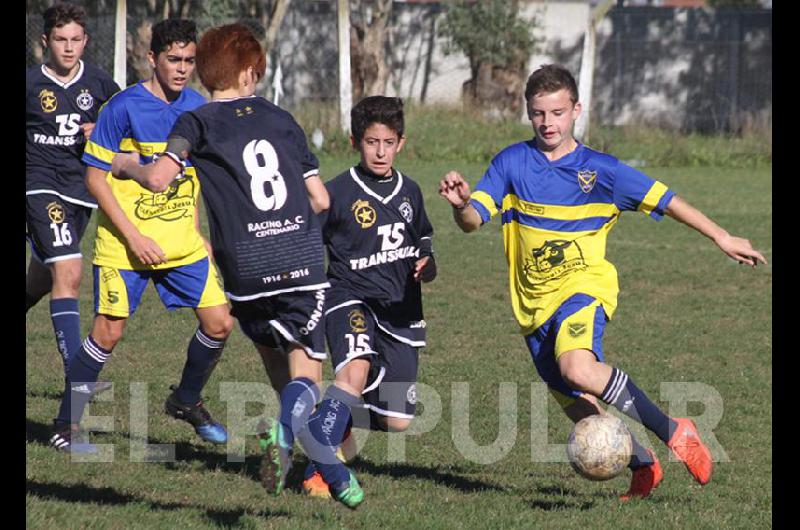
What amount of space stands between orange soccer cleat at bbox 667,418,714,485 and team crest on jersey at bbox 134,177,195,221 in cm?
274

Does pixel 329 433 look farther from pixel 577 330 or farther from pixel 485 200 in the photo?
pixel 485 200

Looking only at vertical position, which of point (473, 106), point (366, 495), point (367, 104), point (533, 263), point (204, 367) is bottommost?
point (366, 495)

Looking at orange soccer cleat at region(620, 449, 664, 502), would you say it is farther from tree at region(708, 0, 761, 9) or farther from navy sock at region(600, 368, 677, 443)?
tree at region(708, 0, 761, 9)

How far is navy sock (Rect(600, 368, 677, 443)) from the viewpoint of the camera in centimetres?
573

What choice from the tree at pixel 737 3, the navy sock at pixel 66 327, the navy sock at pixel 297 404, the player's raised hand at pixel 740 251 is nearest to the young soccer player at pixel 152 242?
the navy sock at pixel 66 327

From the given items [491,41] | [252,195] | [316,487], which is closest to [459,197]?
[252,195]

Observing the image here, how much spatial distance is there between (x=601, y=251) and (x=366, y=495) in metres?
1.58

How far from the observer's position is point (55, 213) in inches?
299

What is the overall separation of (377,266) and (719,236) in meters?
1.66

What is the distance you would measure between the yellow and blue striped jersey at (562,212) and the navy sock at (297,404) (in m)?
1.23

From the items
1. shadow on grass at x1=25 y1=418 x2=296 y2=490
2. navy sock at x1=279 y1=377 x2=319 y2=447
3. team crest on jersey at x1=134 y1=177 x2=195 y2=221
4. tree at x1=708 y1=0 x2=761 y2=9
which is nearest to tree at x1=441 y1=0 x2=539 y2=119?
tree at x1=708 y1=0 x2=761 y2=9

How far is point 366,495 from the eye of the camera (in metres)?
5.86

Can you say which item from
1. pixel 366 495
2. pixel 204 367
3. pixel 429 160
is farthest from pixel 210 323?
pixel 429 160
